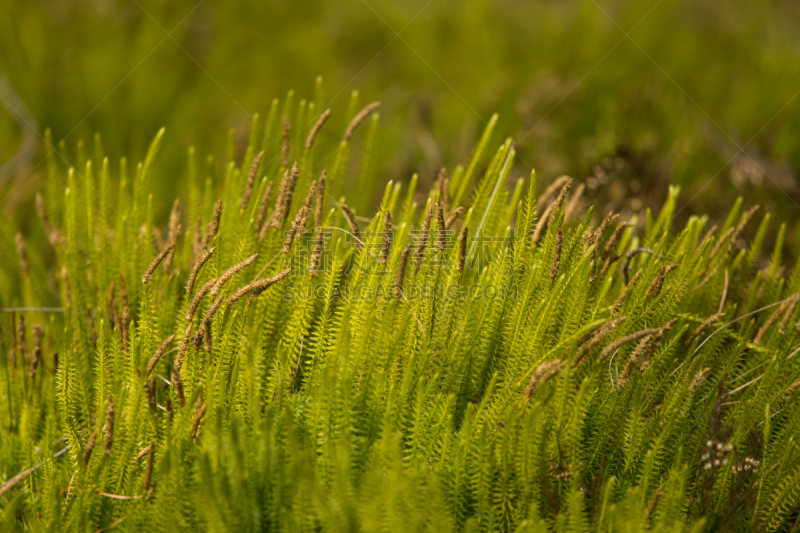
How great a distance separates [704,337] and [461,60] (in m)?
2.97

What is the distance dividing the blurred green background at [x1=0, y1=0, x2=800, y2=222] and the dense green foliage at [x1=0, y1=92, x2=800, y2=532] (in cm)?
95

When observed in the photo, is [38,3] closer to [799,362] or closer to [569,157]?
[569,157]

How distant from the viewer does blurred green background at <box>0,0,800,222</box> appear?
2.41 meters

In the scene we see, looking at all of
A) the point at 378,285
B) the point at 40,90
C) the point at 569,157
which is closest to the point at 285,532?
the point at 378,285

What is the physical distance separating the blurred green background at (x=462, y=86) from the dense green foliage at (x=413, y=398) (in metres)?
0.95

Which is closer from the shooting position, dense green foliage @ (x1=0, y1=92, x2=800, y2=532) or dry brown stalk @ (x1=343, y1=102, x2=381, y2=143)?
dense green foliage @ (x1=0, y1=92, x2=800, y2=532)

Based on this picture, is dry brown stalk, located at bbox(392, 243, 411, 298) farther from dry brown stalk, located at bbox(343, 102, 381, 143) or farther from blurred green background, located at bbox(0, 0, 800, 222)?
blurred green background, located at bbox(0, 0, 800, 222)

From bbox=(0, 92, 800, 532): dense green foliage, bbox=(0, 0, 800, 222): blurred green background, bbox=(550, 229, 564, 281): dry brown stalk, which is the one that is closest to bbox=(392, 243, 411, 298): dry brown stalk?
bbox=(0, 92, 800, 532): dense green foliage

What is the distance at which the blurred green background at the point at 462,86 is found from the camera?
2.41 m

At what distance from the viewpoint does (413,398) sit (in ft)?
3.25

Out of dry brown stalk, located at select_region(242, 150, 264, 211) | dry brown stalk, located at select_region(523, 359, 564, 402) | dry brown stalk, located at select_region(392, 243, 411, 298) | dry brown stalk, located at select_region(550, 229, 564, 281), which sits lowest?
dry brown stalk, located at select_region(242, 150, 264, 211)

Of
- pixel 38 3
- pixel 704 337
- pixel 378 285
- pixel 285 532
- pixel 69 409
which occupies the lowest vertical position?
pixel 38 3

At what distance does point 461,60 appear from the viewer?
12.6ft

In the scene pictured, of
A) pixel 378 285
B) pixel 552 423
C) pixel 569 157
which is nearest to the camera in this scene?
pixel 552 423
